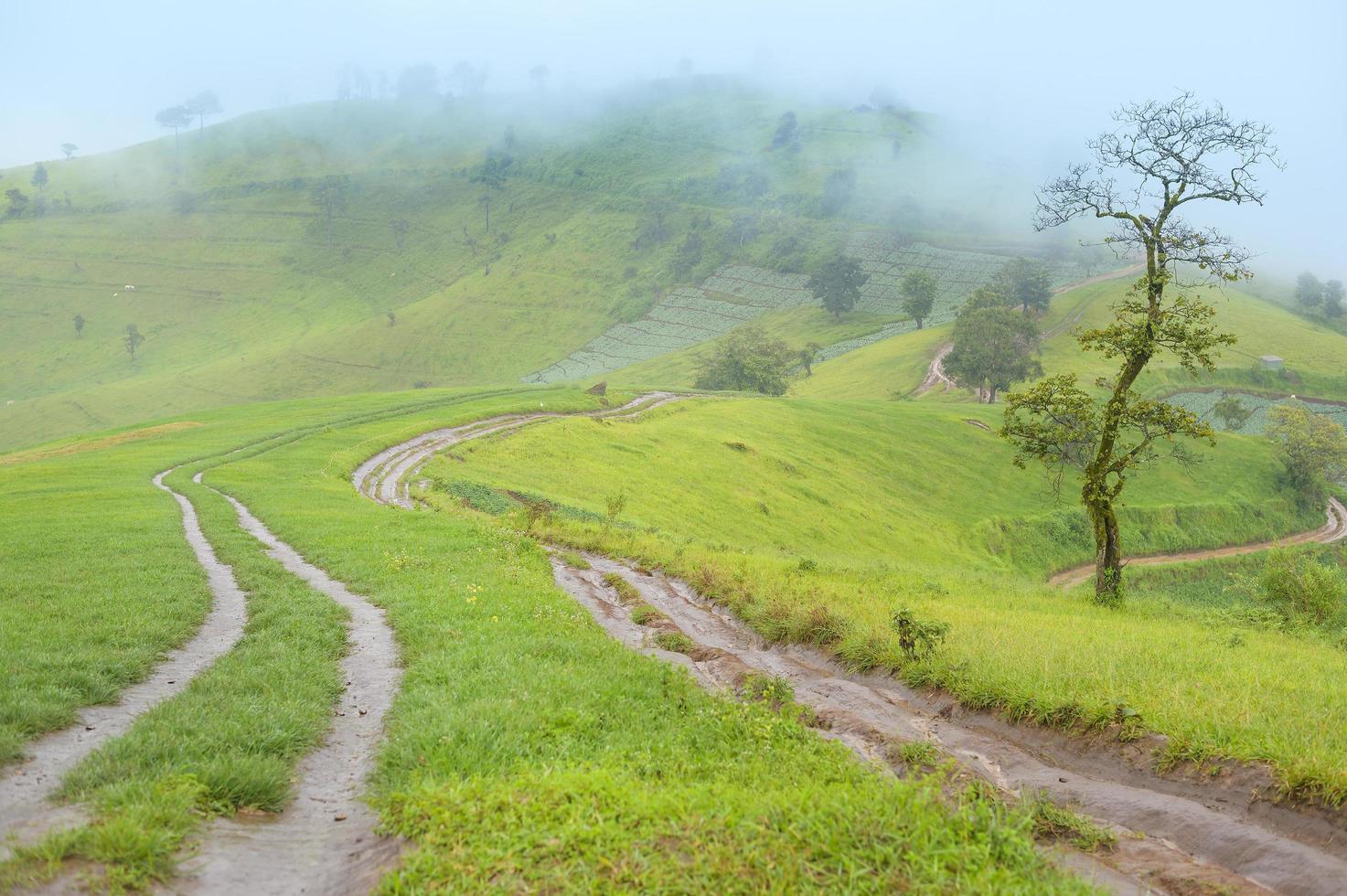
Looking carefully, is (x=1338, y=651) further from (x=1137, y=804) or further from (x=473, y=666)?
(x=473, y=666)

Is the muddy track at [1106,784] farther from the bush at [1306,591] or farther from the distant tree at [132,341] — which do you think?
the distant tree at [132,341]

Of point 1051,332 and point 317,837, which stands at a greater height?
point 317,837

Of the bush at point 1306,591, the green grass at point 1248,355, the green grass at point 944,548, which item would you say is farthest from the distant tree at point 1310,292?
the bush at point 1306,591

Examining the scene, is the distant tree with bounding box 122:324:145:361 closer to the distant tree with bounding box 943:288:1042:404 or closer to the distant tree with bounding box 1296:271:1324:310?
the distant tree with bounding box 943:288:1042:404

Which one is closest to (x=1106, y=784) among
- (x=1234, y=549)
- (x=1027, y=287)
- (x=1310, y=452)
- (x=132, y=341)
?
(x=1234, y=549)

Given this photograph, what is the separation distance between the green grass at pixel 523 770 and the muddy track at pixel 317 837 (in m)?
0.29

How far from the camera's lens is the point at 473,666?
14.2m

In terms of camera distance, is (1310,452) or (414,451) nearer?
(414,451)

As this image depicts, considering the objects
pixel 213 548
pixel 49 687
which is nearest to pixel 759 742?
pixel 49 687

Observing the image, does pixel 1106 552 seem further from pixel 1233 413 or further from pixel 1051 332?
pixel 1051 332

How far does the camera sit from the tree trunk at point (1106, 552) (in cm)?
2919

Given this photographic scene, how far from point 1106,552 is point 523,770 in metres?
26.9

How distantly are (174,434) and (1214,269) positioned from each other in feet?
247

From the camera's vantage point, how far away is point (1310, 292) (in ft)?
592
